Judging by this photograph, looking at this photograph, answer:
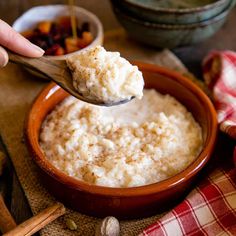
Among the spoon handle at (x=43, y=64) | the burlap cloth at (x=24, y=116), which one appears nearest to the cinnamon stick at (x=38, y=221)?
the burlap cloth at (x=24, y=116)

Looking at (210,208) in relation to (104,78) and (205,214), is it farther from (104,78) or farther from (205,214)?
(104,78)

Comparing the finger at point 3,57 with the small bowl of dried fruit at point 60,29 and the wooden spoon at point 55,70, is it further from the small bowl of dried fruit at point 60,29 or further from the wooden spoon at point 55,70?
the small bowl of dried fruit at point 60,29

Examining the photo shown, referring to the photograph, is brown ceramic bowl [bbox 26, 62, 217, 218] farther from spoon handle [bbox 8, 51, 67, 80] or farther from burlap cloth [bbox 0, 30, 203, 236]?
spoon handle [bbox 8, 51, 67, 80]

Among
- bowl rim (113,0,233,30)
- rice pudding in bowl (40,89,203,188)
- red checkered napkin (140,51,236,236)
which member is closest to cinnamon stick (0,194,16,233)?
rice pudding in bowl (40,89,203,188)

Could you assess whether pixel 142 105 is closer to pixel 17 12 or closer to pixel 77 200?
pixel 77 200

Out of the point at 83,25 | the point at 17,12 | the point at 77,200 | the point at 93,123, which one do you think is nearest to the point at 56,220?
the point at 77,200

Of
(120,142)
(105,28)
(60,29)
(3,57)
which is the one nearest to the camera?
(3,57)

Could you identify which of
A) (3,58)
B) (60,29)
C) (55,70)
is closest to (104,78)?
(55,70)
